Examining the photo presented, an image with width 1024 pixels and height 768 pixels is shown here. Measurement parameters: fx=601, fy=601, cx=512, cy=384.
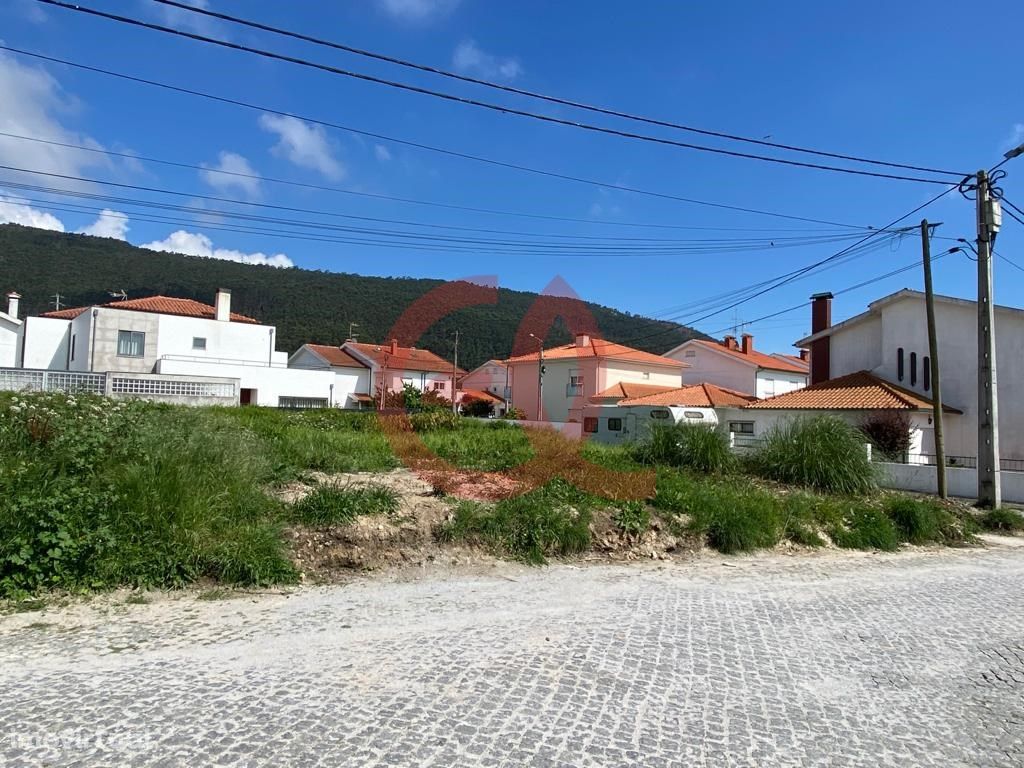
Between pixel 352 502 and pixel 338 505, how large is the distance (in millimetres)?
175

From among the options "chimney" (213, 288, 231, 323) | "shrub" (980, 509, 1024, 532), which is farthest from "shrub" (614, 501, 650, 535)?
"chimney" (213, 288, 231, 323)

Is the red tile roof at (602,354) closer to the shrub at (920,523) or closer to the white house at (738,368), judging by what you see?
the white house at (738,368)

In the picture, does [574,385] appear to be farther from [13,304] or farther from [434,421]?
[13,304]

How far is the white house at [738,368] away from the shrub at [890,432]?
19299mm

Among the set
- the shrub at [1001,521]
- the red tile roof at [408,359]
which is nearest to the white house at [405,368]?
the red tile roof at [408,359]

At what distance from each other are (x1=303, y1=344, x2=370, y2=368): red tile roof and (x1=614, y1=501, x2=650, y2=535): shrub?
36738 mm

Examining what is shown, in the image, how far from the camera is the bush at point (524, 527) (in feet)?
24.0

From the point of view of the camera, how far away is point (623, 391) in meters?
34.4

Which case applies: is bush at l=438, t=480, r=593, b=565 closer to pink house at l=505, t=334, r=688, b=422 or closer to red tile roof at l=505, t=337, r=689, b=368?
red tile roof at l=505, t=337, r=689, b=368

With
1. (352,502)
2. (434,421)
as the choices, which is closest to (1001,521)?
(352,502)

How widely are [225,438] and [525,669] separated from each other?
5.65 metres

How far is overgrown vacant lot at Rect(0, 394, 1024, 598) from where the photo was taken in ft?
17.9

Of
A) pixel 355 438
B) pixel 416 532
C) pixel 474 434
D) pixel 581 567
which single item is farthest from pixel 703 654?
pixel 474 434

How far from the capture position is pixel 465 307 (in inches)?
553
